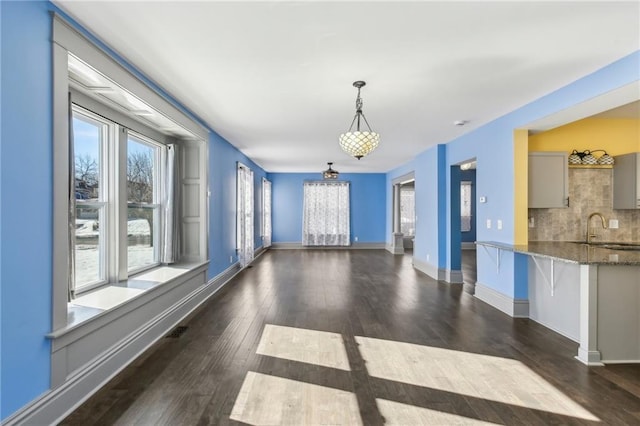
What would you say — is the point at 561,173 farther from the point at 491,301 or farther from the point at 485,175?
the point at 491,301

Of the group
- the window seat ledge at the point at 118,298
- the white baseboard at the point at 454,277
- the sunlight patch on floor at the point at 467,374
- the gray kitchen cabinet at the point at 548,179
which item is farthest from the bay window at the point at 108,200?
the white baseboard at the point at 454,277

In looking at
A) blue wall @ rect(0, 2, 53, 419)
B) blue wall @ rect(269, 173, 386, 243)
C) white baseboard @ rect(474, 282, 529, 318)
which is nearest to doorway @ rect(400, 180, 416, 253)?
blue wall @ rect(269, 173, 386, 243)

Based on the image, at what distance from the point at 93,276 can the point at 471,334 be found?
12.7 feet

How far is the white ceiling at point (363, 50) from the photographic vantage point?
2.08 m

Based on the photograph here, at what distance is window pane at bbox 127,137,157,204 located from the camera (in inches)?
150

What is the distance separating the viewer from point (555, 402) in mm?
2229

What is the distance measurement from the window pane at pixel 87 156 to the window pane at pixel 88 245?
16 cm

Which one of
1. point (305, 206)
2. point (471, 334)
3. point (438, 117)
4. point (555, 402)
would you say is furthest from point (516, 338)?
point (305, 206)

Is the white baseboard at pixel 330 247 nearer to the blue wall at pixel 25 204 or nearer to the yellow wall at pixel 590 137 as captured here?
the yellow wall at pixel 590 137

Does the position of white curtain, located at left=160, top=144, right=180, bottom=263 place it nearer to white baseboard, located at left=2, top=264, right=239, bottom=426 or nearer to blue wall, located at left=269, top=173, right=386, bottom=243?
white baseboard, located at left=2, top=264, right=239, bottom=426

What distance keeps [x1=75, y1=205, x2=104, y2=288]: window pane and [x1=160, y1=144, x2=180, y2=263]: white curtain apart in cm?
109

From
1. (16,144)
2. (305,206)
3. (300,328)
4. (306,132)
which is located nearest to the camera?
(16,144)

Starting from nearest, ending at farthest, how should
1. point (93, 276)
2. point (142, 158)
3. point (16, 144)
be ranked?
1. point (16, 144)
2. point (93, 276)
3. point (142, 158)

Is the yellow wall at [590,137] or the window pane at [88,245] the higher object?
the yellow wall at [590,137]
